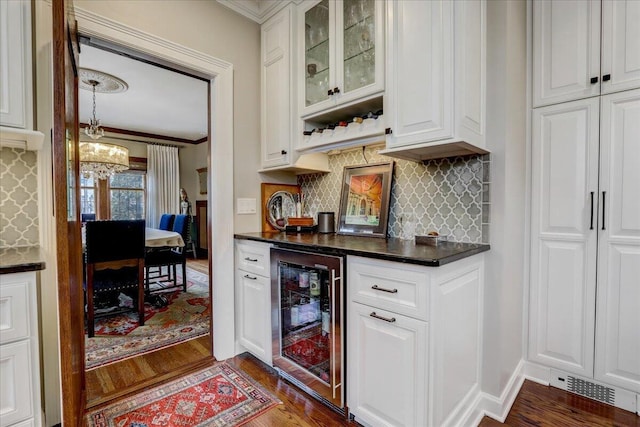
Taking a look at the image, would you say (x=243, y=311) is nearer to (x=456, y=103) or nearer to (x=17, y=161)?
(x=17, y=161)

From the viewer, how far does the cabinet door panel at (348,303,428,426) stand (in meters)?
1.33

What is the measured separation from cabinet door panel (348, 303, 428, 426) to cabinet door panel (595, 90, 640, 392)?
1.26 m

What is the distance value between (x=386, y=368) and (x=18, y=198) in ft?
6.56

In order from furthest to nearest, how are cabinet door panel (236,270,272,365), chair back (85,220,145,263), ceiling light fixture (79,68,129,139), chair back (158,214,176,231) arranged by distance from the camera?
1. chair back (158,214,176,231)
2. ceiling light fixture (79,68,129,139)
3. chair back (85,220,145,263)
4. cabinet door panel (236,270,272,365)

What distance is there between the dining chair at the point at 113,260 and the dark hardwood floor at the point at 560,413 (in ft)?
9.69

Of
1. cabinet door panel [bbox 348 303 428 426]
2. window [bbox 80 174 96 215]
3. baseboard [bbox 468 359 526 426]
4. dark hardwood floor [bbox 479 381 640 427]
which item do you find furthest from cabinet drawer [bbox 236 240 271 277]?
window [bbox 80 174 96 215]

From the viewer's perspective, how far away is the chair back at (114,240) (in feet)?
8.70

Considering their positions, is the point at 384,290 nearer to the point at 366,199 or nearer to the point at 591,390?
the point at 366,199

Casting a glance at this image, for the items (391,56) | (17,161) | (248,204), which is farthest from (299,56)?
(17,161)

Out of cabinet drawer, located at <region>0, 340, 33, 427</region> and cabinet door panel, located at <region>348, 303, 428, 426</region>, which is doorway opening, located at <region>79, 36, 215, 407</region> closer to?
cabinet drawer, located at <region>0, 340, 33, 427</region>

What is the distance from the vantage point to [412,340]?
1.34m

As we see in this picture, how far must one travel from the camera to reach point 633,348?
5.51 feet

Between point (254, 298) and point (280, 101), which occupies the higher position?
point (280, 101)

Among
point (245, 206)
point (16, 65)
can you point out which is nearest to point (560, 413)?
point (245, 206)
